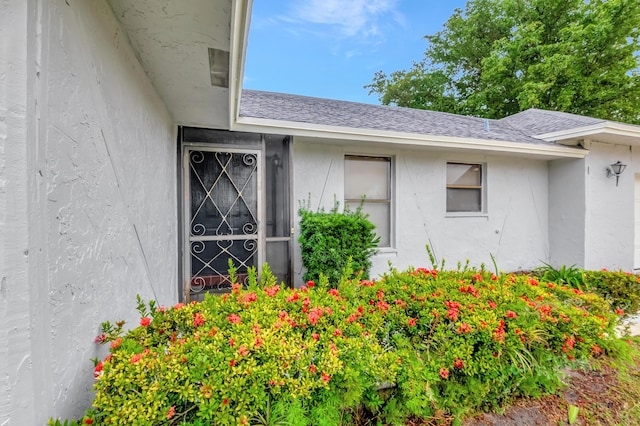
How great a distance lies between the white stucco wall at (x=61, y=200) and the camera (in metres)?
0.91

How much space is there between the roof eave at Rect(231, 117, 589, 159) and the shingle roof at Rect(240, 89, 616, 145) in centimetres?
19

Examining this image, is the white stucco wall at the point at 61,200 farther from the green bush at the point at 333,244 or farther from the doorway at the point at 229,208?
the green bush at the point at 333,244

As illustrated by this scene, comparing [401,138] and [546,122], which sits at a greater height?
[546,122]

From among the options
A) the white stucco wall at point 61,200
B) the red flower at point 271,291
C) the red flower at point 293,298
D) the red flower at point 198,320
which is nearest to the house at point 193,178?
the white stucco wall at point 61,200

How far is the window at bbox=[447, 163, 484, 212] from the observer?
6.33 m

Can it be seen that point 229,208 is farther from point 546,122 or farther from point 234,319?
point 546,122

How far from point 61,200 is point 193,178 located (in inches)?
129

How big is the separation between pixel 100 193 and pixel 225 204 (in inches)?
113

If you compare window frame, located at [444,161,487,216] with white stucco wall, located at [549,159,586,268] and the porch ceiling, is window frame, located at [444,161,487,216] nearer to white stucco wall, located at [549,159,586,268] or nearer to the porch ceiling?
white stucco wall, located at [549,159,586,268]

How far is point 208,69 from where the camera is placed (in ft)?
7.98

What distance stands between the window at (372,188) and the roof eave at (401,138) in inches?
25.0

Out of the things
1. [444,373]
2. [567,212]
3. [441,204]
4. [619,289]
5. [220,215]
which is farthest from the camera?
[567,212]

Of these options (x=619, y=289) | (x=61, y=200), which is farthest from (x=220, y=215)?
(x=619, y=289)

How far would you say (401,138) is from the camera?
5199 mm
